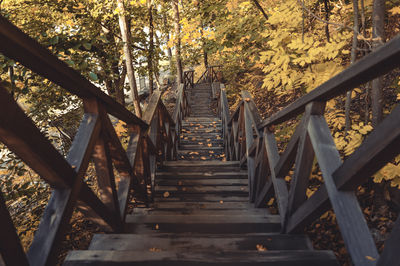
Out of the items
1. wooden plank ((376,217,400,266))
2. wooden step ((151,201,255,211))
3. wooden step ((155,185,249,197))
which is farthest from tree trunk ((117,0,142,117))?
wooden plank ((376,217,400,266))

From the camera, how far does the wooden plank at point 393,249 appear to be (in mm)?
958

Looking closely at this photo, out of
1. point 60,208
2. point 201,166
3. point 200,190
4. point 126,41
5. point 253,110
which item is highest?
point 126,41

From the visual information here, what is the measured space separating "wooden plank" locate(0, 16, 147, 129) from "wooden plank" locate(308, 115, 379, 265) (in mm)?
1626

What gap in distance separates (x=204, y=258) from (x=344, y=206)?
36.7 inches

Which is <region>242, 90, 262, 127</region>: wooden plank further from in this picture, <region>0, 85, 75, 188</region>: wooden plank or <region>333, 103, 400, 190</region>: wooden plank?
<region>0, 85, 75, 188</region>: wooden plank

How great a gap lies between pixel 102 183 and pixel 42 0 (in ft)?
27.4

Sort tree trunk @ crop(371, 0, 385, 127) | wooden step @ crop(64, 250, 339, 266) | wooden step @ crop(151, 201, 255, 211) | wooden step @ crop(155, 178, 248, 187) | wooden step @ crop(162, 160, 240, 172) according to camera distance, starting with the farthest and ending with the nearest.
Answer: wooden step @ crop(162, 160, 240, 172), wooden step @ crop(155, 178, 248, 187), wooden step @ crop(151, 201, 255, 211), tree trunk @ crop(371, 0, 385, 127), wooden step @ crop(64, 250, 339, 266)

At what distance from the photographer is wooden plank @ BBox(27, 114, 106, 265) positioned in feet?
4.00

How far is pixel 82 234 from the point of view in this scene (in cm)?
413

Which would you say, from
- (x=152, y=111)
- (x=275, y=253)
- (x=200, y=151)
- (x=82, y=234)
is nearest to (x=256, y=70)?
(x=200, y=151)

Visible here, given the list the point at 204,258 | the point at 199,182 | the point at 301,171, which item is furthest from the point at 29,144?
the point at 199,182

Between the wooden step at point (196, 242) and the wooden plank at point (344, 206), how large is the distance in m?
0.71

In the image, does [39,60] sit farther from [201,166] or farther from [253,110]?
[201,166]

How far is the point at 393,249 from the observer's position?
978 millimetres
